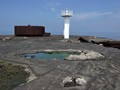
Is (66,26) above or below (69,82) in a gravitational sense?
above

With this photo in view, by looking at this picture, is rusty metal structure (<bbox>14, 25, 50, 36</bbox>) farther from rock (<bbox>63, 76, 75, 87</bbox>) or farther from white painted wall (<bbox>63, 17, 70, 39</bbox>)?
rock (<bbox>63, 76, 75, 87</bbox>)

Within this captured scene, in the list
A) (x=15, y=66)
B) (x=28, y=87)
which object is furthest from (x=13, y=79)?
(x=15, y=66)

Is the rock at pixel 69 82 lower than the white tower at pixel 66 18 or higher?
lower

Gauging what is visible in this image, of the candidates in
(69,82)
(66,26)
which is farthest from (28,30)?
(69,82)

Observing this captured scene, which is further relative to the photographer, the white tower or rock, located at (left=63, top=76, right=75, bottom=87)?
the white tower

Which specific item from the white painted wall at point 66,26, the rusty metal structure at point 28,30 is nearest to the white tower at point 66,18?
the white painted wall at point 66,26

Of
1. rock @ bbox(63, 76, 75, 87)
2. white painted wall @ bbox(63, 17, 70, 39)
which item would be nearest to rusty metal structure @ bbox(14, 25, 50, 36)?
white painted wall @ bbox(63, 17, 70, 39)

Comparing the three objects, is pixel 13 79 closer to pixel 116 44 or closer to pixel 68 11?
pixel 116 44

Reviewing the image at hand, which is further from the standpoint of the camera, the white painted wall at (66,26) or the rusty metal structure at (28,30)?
the rusty metal structure at (28,30)

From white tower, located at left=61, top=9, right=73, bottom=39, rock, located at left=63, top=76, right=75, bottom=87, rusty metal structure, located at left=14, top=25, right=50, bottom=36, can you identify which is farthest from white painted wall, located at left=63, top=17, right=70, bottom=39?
rock, located at left=63, top=76, right=75, bottom=87

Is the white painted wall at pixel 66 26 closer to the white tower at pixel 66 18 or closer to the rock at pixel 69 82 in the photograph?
the white tower at pixel 66 18

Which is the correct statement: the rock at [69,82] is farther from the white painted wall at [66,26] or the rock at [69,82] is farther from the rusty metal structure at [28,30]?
the rusty metal structure at [28,30]

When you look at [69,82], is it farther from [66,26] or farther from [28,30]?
[28,30]

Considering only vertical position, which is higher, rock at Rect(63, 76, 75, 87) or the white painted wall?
the white painted wall
